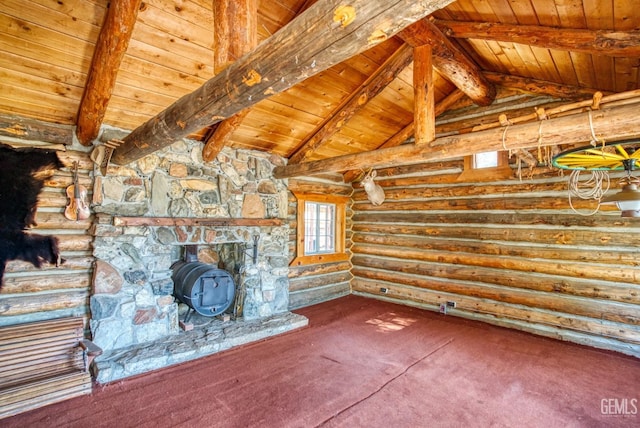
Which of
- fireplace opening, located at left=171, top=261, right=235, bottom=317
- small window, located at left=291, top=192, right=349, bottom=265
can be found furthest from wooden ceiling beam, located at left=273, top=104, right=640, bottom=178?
fireplace opening, located at left=171, top=261, right=235, bottom=317

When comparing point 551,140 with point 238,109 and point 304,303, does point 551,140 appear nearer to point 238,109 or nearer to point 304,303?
point 238,109

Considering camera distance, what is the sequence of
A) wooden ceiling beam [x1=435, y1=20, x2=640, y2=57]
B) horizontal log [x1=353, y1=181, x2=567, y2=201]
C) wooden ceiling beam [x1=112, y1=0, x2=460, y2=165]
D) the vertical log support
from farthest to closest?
1. horizontal log [x1=353, y1=181, x2=567, y2=201]
2. the vertical log support
3. wooden ceiling beam [x1=435, y1=20, x2=640, y2=57]
4. wooden ceiling beam [x1=112, y1=0, x2=460, y2=165]

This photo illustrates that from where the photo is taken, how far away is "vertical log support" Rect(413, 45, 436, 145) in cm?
345

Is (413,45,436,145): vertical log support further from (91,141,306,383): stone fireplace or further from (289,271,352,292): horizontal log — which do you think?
(289,271,352,292): horizontal log

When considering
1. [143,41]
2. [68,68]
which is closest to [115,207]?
[68,68]

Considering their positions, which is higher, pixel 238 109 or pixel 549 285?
pixel 238 109

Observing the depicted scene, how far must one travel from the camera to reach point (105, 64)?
274cm

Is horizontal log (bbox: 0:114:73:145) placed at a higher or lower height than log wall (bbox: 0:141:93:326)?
higher

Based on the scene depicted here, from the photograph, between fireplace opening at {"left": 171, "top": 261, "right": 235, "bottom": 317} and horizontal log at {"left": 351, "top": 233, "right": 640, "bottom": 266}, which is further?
fireplace opening at {"left": 171, "top": 261, "right": 235, "bottom": 317}

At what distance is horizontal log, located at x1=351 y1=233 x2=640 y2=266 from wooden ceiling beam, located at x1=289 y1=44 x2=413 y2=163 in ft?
8.23

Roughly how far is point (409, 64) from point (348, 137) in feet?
5.90

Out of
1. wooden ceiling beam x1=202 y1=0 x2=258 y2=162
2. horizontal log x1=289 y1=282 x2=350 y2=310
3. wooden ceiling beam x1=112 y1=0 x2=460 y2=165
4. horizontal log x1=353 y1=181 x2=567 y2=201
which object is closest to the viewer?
wooden ceiling beam x1=112 y1=0 x2=460 y2=165

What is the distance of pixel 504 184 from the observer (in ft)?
16.4

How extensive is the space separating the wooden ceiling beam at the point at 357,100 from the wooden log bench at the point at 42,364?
383 centimetres
